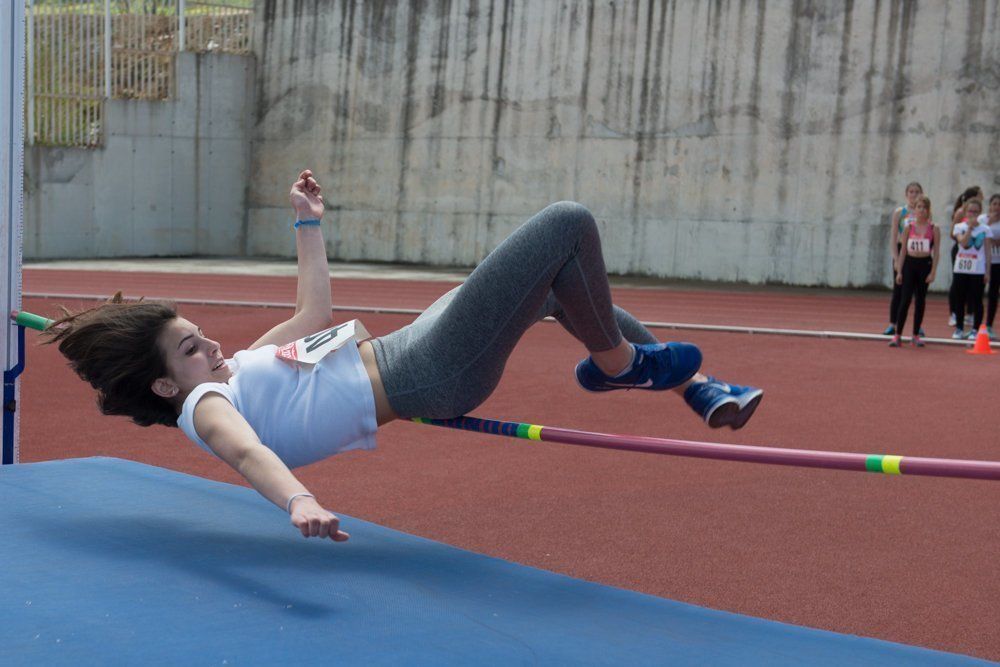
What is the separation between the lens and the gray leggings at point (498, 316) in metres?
2.73

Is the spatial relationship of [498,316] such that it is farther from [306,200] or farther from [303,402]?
[306,200]

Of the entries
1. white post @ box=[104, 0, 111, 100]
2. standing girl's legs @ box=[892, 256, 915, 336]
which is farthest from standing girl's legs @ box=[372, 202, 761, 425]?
Result: white post @ box=[104, 0, 111, 100]

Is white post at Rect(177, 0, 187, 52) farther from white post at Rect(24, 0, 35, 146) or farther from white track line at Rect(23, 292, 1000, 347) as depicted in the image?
white track line at Rect(23, 292, 1000, 347)

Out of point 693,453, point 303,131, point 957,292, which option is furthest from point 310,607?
point 303,131

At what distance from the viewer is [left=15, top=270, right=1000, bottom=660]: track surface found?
11.2ft

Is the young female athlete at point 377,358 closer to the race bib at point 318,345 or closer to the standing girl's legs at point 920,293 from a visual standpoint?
the race bib at point 318,345

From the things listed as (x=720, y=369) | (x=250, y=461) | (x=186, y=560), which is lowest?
(x=720, y=369)

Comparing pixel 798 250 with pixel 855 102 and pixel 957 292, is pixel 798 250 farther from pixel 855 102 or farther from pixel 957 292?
pixel 957 292

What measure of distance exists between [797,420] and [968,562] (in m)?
2.46

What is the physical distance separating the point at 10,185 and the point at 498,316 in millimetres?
2028

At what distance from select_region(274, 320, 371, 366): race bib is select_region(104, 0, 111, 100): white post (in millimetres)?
16513

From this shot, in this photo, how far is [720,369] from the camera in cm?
781

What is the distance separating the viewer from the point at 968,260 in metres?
9.75

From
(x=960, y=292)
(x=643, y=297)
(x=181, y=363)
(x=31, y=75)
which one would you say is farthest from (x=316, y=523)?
(x=31, y=75)
